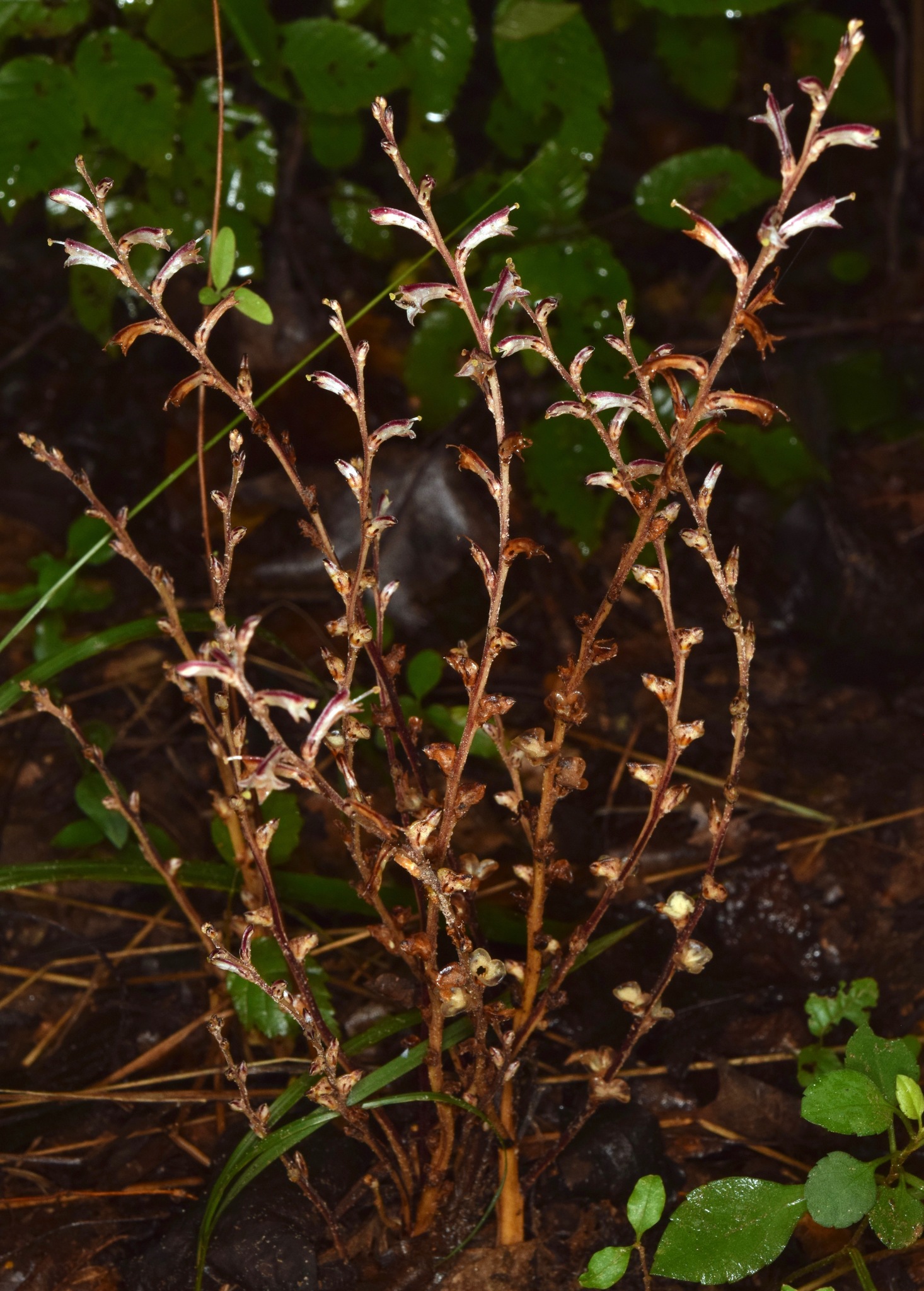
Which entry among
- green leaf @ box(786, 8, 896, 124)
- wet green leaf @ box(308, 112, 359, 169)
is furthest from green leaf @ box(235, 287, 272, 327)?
green leaf @ box(786, 8, 896, 124)


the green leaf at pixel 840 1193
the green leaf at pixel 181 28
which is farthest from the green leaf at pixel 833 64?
the green leaf at pixel 840 1193

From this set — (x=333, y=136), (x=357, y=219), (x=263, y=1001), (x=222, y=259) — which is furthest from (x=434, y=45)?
(x=263, y=1001)

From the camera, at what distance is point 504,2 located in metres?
2.48

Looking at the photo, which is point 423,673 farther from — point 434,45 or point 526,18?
point 526,18

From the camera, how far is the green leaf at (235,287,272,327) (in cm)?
137

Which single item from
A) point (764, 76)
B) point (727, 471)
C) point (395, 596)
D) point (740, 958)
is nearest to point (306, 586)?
point (395, 596)

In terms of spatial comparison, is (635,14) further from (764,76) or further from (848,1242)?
(848,1242)

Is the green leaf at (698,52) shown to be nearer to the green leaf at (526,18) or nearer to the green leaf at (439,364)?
the green leaf at (526,18)

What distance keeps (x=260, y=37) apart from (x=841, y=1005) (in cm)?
240

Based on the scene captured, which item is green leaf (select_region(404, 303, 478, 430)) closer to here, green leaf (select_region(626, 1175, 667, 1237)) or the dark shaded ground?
the dark shaded ground

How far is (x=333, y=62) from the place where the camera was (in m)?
2.51

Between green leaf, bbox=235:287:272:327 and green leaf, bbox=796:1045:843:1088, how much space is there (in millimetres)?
1531

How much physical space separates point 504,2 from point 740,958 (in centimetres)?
224

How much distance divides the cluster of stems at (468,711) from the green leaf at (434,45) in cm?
132
